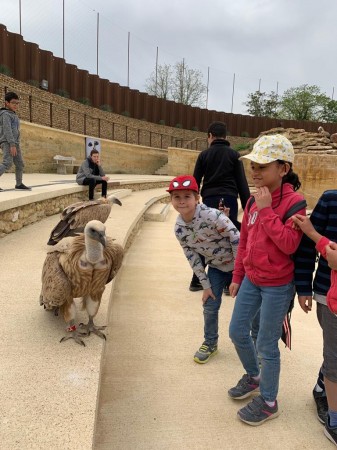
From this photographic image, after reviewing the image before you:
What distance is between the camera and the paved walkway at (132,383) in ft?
5.42

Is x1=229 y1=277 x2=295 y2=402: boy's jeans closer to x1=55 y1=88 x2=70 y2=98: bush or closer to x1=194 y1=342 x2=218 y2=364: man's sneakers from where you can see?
x1=194 y1=342 x2=218 y2=364: man's sneakers

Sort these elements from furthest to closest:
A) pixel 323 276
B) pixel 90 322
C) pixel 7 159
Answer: pixel 7 159, pixel 90 322, pixel 323 276

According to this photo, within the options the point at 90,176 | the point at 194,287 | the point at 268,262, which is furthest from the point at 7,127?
the point at 268,262

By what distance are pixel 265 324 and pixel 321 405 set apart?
718 mm

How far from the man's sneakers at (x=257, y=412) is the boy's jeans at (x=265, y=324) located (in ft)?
0.16

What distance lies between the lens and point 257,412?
2051mm

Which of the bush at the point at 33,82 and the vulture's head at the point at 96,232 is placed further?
the bush at the point at 33,82

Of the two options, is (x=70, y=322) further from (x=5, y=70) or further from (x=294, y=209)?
(x=5, y=70)

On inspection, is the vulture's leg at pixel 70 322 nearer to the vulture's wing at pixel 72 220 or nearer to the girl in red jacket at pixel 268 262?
the girl in red jacket at pixel 268 262

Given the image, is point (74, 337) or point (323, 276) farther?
point (74, 337)

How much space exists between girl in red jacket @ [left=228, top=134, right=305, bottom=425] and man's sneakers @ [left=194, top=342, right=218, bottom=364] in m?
0.61

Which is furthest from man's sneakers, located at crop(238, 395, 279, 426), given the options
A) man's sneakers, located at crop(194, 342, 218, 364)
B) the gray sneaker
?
man's sneakers, located at crop(194, 342, 218, 364)

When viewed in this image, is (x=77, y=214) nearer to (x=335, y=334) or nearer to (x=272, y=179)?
(x=272, y=179)

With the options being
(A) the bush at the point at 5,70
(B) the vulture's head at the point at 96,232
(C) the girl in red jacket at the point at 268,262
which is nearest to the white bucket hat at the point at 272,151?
(C) the girl in red jacket at the point at 268,262
